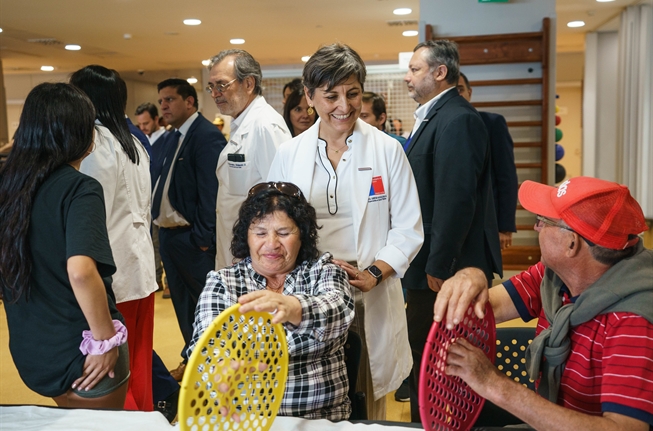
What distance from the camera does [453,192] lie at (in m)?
2.58

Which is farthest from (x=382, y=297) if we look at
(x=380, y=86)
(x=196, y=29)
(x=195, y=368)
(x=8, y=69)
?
(x=8, y=69)

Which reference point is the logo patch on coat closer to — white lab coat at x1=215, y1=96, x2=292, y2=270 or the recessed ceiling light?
white lab coat at x1=215, y1=96, x2=292, y2=270

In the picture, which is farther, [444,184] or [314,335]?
[444,184]

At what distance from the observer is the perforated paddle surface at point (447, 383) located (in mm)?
1098

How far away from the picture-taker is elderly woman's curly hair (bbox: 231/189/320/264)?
1831 mm

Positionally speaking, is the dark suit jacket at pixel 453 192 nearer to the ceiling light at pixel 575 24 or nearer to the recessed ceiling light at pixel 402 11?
the recessed ceiling light at pixel 402 11

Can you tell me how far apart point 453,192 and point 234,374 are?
1.67 meters

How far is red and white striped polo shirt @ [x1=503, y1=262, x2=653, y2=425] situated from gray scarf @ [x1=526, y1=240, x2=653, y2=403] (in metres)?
0.02

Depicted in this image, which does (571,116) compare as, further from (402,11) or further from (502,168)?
(502,168)

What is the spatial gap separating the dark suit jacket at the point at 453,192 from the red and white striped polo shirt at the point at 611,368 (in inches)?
46.1

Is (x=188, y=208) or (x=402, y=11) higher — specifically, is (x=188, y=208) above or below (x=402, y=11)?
below

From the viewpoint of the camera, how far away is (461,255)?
2.72 m

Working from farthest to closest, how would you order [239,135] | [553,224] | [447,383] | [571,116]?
[571,116] < [239,135] < [553,224] < [447,383]

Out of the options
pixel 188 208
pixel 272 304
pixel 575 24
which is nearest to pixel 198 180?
pixel 188 208
